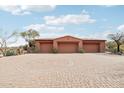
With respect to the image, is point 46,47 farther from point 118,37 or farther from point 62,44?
A: point 118,37

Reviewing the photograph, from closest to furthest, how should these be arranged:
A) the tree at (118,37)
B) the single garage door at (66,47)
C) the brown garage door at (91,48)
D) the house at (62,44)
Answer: the tree at (118,37)
the house at (62,44)
the single garage door at (66,47)
the brown garage door at (91,48)

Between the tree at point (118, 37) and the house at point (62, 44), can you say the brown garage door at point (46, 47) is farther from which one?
the tree at point (118, 37)

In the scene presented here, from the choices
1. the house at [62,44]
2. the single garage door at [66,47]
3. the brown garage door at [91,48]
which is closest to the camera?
the house at [62,44]

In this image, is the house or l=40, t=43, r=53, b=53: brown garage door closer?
the house

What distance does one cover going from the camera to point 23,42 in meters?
43.1

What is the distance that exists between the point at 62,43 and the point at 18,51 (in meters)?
8.35

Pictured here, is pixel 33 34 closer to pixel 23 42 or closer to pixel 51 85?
pixel 23 42

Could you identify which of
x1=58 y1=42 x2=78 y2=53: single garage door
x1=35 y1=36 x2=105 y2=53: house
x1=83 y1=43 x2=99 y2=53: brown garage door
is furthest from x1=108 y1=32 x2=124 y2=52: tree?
x1=58 y1=42 x2=78 y2=53: single garage door

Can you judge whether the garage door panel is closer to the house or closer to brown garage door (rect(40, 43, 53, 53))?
the house

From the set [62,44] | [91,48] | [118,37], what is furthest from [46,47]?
[118,37]

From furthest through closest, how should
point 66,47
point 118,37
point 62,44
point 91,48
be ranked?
point 91,48 → point 62,44 → point 66,47 → point 118,37

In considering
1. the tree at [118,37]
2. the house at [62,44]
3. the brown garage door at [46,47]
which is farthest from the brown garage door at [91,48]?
the brown garage door at [46,47]
